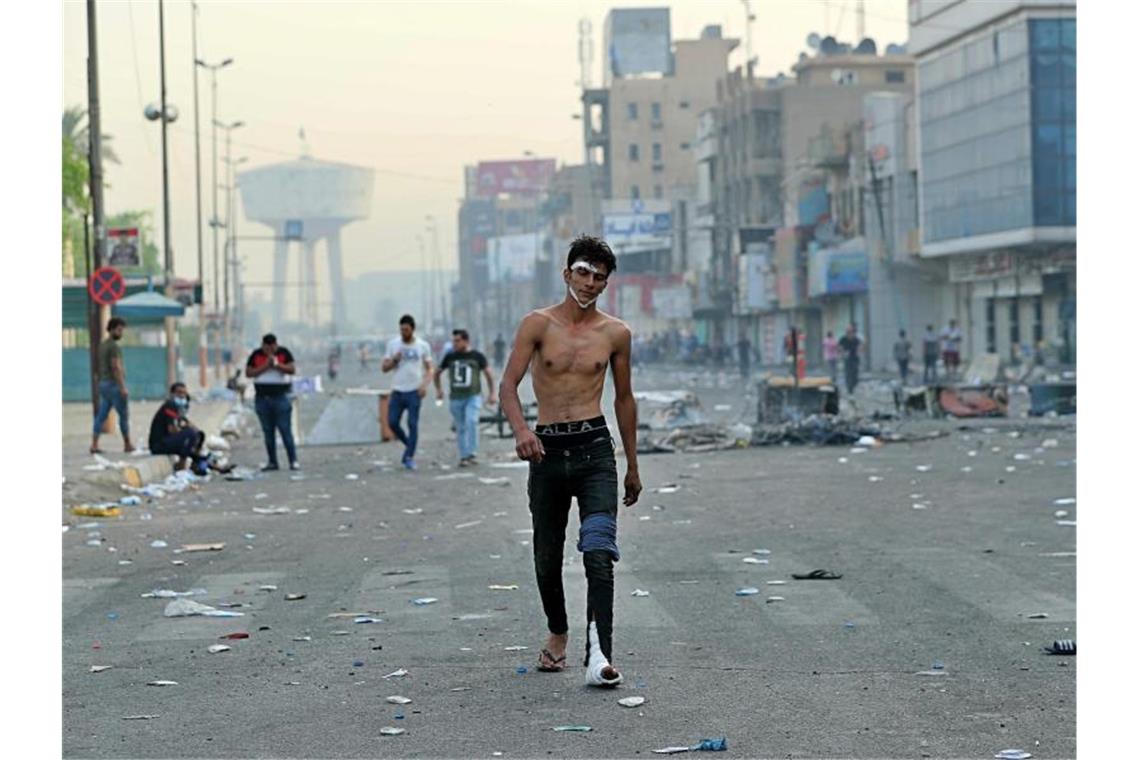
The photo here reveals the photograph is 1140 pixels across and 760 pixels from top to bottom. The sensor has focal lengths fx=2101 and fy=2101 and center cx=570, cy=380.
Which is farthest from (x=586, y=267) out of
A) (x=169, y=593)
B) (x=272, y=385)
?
(x=272, y=385)

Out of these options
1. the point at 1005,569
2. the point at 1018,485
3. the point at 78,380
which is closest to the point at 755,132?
the point at 78,380

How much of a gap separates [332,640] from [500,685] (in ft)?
5.64

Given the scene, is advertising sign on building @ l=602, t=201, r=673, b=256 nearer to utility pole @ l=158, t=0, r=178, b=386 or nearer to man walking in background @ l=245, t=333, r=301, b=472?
utility pole @ l=158, t=0, r=178, b=386

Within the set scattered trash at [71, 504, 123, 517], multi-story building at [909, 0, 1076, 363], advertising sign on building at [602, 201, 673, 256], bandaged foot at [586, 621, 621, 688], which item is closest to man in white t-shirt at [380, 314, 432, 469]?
scattered trash at [71, 504, 123, 517]

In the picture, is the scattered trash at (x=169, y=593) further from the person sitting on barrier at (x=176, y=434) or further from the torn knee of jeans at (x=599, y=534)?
the person sitting on barrier at (x=176, y=434)

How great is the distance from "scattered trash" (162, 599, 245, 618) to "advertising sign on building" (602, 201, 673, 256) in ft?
424

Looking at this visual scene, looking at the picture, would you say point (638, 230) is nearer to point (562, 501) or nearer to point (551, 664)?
point (562, 501)

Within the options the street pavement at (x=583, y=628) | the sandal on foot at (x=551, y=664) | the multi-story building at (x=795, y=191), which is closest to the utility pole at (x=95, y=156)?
the street pavement at (x=583, y=628)

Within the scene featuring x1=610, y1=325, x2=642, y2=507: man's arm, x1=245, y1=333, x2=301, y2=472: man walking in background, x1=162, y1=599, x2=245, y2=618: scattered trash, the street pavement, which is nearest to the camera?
the street pavement

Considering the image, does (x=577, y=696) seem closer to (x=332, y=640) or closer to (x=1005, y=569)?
(x=332, y=640)

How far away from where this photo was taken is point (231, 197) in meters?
130

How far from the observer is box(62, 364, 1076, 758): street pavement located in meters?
7.51

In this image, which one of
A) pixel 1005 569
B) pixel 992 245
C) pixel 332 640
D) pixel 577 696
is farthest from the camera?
pixel 992 245
